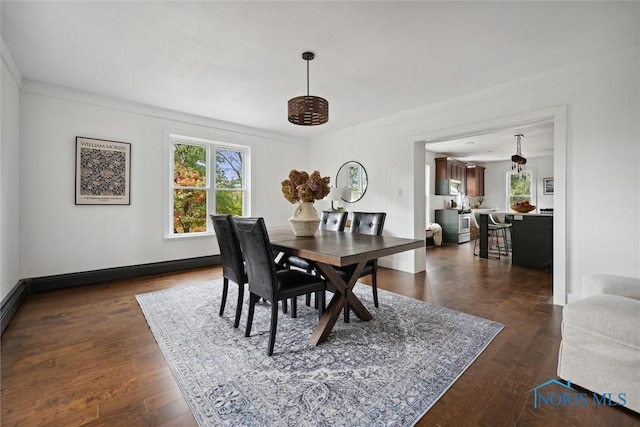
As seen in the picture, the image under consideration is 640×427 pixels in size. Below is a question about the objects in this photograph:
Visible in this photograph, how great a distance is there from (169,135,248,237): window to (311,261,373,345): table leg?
334cm

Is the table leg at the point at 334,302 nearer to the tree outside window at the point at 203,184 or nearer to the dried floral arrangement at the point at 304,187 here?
the dried floral arrangement at the point at 304,187

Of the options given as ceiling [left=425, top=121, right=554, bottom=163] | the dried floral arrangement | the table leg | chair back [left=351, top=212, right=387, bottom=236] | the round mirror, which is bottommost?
the table leg

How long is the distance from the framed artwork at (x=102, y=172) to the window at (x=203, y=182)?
69 centimetres

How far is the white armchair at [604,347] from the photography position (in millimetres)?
1423

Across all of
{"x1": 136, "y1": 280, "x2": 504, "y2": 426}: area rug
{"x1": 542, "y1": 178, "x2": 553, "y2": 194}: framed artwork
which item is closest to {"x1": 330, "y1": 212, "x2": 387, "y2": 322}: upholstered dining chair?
{"x1": 136, "y1": 280, "x2": 504, "y2": 426}: area rug

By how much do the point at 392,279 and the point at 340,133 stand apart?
2.98 metres

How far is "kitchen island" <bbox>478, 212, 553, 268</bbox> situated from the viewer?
14.7 feet

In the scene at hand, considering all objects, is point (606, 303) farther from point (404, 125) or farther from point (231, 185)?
point (231, 185)

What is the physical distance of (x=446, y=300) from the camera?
3.11m

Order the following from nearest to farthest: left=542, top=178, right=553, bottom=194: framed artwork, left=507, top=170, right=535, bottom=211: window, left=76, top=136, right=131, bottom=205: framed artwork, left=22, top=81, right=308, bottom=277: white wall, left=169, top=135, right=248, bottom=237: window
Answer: left=22, top=81, right=308, bottom=277: white wall → left=76, top=136, right=131, bottom=205: framed artwork → left=169, top=135, right=248, bottom=237: window → left=542, top=178, right=553, bottom=194: framed artwork → left=507, top=170, right=535, bottom=211: window

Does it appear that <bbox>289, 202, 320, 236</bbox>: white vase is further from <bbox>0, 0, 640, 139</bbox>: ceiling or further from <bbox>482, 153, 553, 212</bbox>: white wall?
<bbox>482, 153, 553, 212</bbox>: white wall

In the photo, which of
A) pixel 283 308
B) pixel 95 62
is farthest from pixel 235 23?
pixel 283 308

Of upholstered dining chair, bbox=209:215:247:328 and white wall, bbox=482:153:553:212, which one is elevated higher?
white wall, bbox=482:153:553:212

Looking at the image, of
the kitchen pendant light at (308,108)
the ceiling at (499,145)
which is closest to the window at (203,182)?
the kitchen pendant light at (308,108)
